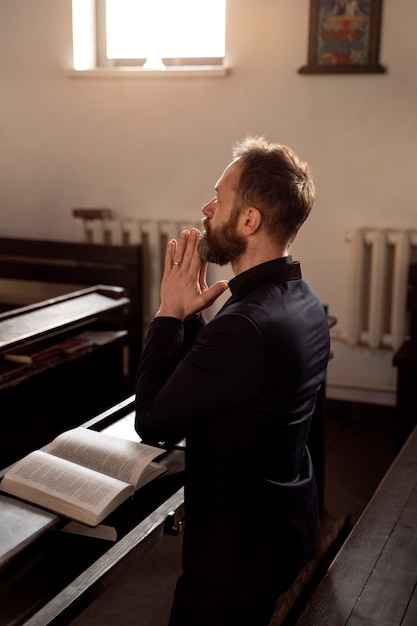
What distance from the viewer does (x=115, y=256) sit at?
15.8ft

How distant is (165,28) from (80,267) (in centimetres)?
154

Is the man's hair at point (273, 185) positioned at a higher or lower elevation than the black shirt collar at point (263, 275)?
higher

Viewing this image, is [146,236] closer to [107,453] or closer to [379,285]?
[379,285]

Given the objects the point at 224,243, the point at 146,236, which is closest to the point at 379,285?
the point at 146,236

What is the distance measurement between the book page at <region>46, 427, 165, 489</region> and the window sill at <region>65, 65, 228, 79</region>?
3.10 meters

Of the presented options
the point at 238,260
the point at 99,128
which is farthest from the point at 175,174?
the point at 238,260

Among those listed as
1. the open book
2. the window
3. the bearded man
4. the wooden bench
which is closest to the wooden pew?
the bearded man

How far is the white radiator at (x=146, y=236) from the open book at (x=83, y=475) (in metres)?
2.95

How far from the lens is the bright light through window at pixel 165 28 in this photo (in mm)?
4836

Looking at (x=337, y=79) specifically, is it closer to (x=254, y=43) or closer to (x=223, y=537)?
(x=254, y=43)

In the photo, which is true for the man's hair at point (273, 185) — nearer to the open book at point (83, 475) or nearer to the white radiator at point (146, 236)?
the open book at point (83, 475)

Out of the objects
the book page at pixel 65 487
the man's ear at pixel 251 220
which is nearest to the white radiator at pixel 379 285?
the man's ear at pixel 251 220

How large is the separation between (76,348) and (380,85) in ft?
7.09

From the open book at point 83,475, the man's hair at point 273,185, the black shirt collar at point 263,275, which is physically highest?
the man's hair at point 273,185
